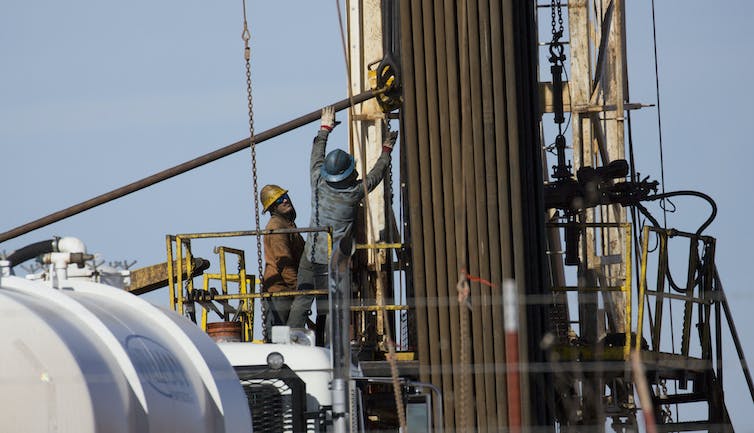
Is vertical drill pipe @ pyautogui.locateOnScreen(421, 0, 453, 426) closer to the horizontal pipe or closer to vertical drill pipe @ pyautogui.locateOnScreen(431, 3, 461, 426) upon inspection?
vertical drill pipe @ pyautogui.locateOnScreen(431, 3, 461, 426)

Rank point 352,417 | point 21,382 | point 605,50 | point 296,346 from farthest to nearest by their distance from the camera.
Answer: point 605,50 → point 296,346 → point 352,417 → point 21,382

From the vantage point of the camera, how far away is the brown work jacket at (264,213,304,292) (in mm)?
16094

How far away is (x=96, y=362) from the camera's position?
7.79 m

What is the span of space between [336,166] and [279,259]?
1.37 meters

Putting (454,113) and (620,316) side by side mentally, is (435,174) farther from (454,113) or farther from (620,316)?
(620,316)

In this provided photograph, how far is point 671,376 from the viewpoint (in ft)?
52.7

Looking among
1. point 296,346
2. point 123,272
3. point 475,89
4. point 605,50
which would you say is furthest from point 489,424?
point 605,50

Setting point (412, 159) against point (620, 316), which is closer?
point (412, 159)

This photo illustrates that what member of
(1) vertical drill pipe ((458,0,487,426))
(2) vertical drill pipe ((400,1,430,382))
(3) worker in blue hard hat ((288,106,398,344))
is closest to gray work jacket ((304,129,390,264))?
(3) worker in blue hard hat ((288,106,398,344))

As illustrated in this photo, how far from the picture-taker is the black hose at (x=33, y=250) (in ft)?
31.8

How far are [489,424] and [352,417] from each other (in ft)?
5.98

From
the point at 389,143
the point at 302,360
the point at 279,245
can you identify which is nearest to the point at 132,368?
the point at 302,360

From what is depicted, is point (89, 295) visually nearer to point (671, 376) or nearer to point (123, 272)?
point (123, 272)

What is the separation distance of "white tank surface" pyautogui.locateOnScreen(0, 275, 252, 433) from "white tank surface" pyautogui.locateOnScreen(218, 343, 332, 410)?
2.26 m
